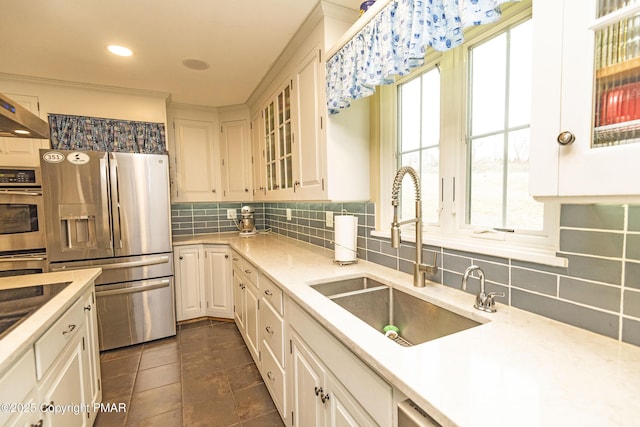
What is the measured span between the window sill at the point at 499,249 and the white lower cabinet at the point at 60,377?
61.6 inches

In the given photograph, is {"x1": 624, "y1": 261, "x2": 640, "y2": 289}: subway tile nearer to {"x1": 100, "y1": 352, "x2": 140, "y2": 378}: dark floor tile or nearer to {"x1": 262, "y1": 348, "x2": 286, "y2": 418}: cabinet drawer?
{"x1": 262, "y1": 348, "x2": 286, "y2": 418}: cabinet drawer

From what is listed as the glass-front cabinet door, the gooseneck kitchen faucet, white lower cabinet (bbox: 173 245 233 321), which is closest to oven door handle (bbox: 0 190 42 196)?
white lower cabinet (bbox: 173 245 233 321)

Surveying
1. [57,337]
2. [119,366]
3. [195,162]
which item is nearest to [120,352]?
[119,366]

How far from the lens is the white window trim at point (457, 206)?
102cm

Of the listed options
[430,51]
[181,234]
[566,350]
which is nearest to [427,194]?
[430,51]

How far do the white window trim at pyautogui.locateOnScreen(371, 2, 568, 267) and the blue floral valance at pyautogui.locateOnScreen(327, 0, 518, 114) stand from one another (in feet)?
1.05

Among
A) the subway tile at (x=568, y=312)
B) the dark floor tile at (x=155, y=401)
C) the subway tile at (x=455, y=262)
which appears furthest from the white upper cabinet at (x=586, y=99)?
the dark floor tile at (x=155, y=401)

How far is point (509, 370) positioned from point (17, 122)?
1.93 metres

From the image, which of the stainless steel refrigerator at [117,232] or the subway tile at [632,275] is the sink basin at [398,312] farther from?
the stainless steel refrigerator at [117,232]

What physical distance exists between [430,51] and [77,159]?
2646 millimetres

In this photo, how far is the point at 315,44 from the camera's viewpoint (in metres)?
1.75

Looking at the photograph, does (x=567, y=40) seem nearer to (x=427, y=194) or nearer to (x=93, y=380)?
(x=427, y=194)

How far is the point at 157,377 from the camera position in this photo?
2098 millimetres

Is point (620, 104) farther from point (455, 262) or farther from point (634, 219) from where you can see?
point (455, 262)
